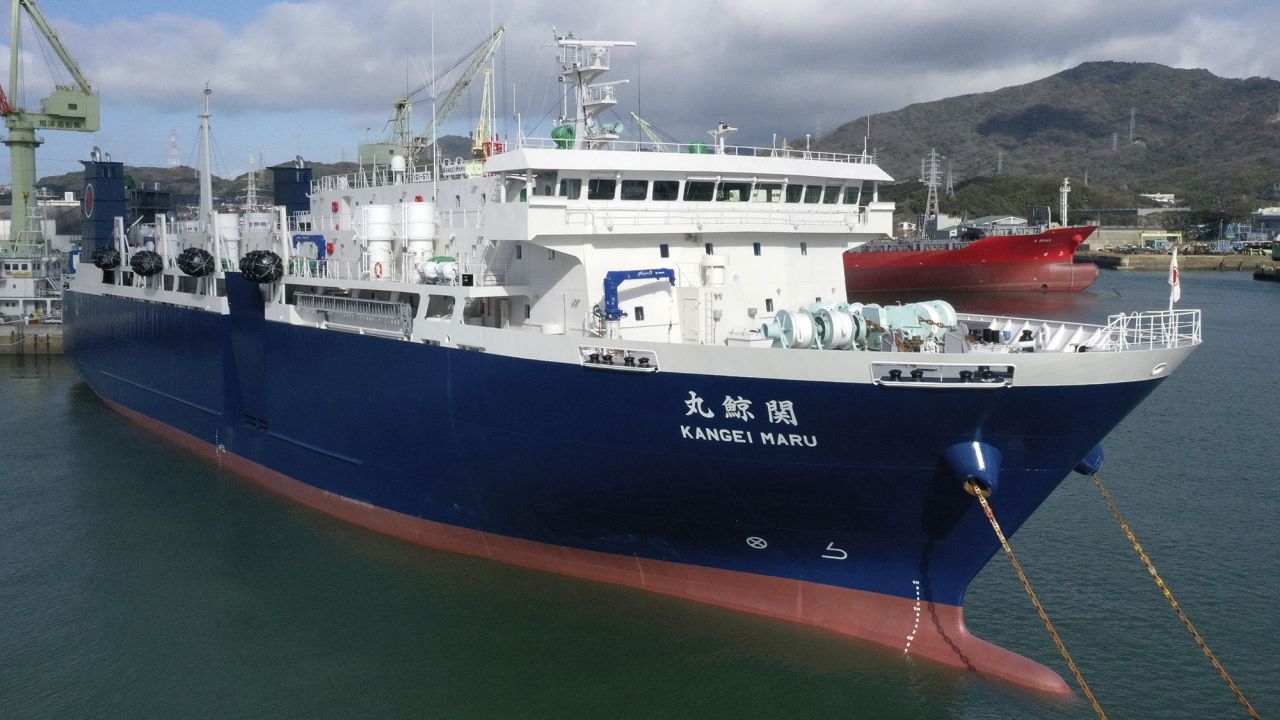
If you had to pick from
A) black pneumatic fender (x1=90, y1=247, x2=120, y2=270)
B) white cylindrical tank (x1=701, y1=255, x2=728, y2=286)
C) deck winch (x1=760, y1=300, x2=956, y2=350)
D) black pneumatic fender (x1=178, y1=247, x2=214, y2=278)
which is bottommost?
deck winch (x1=760, y1=300, x2=956, y2=350)

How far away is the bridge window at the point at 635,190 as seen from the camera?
14.5 meters

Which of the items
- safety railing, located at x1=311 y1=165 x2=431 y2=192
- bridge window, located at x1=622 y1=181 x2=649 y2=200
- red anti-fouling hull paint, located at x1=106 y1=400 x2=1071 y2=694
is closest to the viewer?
→ red anti-fouling hull paint, located at x1=106 y1=400 x2=1071 y2=694

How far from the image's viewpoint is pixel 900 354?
1088 cm

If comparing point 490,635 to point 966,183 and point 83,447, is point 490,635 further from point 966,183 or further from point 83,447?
point 966,183

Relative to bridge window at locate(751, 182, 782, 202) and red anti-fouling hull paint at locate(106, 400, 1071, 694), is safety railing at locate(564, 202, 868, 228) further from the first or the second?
red anti-fouling hull paint at locate(106, 400, 1071, 694)

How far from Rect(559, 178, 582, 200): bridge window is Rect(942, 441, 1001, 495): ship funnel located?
6.74 m

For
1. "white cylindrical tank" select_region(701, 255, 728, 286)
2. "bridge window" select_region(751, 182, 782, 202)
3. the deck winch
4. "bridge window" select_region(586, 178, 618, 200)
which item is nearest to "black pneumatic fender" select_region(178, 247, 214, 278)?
"bridge window" select_region(586, 178, 618, 200)

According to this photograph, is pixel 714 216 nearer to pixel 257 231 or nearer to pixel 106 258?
pixel 257 231

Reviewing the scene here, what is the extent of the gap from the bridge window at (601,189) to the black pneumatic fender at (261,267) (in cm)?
764

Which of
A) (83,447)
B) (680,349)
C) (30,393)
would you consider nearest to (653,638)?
(680,349)

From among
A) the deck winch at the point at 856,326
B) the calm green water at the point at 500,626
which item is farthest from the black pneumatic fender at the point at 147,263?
the deck winch at the point at 856,326

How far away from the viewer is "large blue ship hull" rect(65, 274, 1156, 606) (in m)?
11.2

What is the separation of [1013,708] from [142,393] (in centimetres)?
2373

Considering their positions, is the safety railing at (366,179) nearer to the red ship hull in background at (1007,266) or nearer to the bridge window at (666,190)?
the bridge window at (666,190)
